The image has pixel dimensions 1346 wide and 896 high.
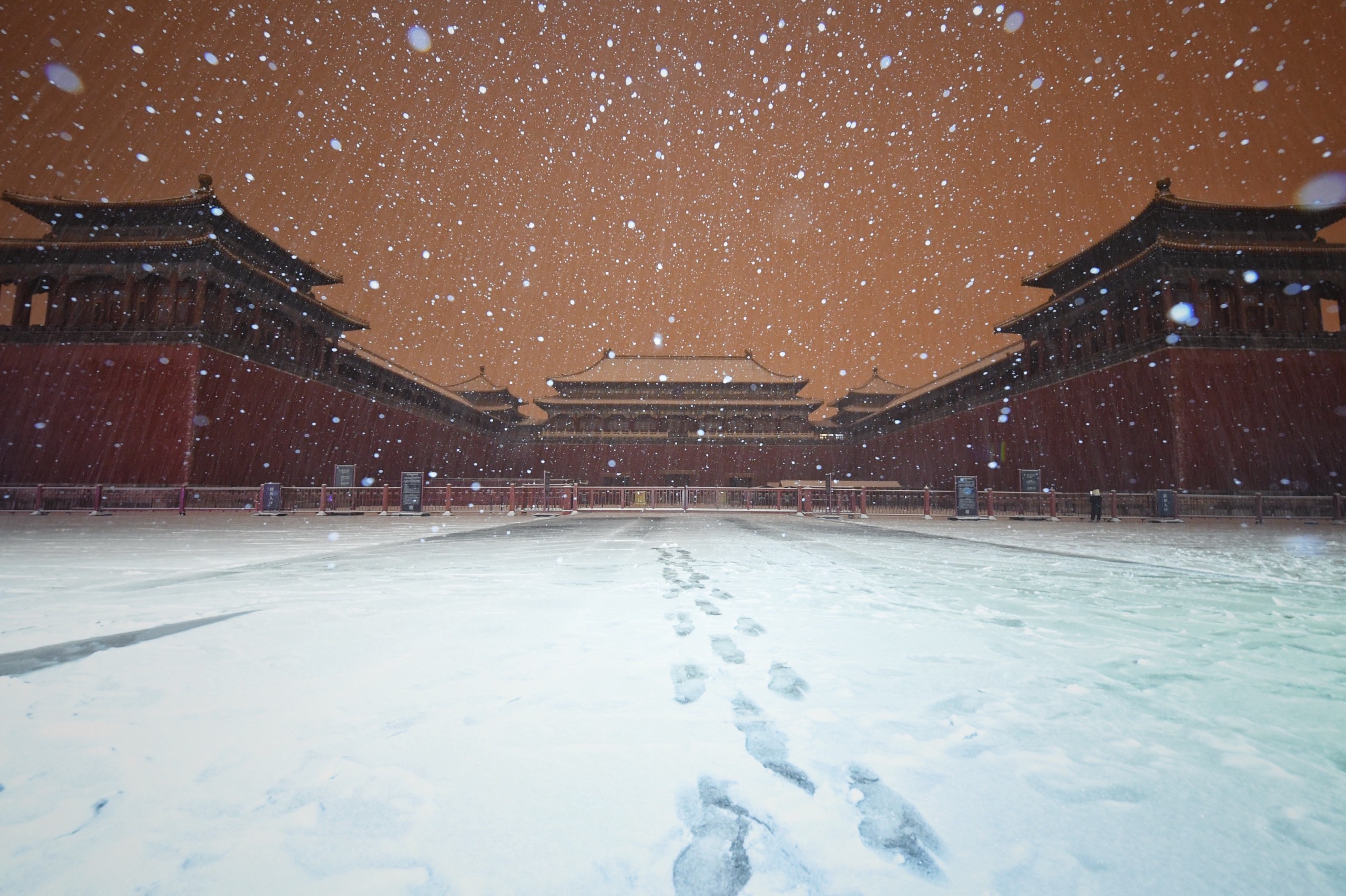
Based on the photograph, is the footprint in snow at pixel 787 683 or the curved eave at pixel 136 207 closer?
the footprint in snow at pixel 787 683

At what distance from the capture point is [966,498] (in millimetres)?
15258

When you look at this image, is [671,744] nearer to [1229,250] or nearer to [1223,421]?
[1223,421]

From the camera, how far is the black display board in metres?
15.5

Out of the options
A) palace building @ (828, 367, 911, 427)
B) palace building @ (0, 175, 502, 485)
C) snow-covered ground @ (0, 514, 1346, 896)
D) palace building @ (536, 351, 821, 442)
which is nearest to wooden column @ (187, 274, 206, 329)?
palace building @ (0, 175, 502, 485)

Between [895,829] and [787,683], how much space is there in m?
0.92

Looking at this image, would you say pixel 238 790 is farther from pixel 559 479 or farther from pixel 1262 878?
pixel 559 479

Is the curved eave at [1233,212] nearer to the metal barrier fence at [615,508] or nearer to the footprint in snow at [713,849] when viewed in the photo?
the metal barrier fence at [615,508]

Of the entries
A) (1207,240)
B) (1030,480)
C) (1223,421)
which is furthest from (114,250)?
(1207,240)

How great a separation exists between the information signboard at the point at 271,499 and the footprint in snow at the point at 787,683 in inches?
668

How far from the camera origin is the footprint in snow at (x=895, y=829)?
106 cm

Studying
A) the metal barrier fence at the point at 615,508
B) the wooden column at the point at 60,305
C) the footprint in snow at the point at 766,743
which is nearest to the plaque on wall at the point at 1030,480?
the metal barrier fence at the point at 615,508

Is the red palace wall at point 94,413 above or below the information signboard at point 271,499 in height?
above

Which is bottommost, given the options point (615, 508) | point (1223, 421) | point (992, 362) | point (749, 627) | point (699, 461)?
point (615, 508)

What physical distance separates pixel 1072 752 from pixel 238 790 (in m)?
1.99
